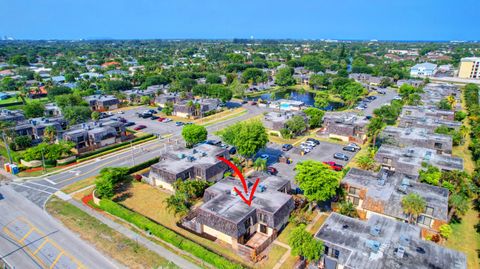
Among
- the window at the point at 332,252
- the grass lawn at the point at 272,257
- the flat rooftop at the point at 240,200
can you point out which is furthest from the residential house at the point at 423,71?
the window at the point at 332,252

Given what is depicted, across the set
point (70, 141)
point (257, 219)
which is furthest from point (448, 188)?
point (70, 141)

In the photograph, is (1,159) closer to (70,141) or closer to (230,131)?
(70,141)

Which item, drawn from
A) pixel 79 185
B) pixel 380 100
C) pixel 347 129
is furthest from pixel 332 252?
pixel 380 100

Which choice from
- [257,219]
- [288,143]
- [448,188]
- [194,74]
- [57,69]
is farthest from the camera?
[57,69]

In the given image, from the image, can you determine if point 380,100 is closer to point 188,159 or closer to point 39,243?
point 188,159

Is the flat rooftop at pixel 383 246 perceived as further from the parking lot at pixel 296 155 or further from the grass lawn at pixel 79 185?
the grass lawn at pixel 79 185

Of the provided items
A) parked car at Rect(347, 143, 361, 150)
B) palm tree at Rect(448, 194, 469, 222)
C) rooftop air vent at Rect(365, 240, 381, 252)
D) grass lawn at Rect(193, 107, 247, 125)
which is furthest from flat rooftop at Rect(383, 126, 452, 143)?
grass lawn at Rect(193, 107, 247, 125)
